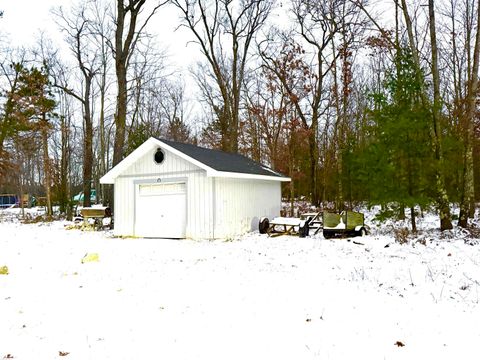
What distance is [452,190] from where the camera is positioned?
43.4 feet

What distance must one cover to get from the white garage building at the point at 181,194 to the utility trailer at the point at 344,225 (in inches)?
138

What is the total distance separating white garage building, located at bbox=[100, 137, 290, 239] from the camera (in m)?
13.6

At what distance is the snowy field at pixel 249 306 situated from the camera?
4012mm

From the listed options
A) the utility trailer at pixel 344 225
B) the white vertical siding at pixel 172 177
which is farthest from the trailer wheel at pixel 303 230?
the white vertical siding at pixel 172 177

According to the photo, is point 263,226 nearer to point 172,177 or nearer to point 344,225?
point 344,225

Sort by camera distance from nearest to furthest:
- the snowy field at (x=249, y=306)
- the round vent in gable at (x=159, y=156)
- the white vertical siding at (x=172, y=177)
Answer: the snowy field at (x=249, y=306) < the white vertical siding at (x=172, y=177) < the round vent in gable at (x=159, y=156)

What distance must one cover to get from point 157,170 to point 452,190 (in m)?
10.6

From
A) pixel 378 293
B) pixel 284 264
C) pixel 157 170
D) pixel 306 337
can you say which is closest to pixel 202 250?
pixel 284 264

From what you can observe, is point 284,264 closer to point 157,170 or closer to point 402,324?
point 402,324

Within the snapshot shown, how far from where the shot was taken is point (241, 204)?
15.0m

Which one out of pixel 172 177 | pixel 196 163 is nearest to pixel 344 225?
pixel 196 163

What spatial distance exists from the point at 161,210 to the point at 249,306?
988 centimetres

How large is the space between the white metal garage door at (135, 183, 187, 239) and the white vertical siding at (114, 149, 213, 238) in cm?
30

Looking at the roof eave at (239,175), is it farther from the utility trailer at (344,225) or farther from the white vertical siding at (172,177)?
the utility trailer at (344,225)
